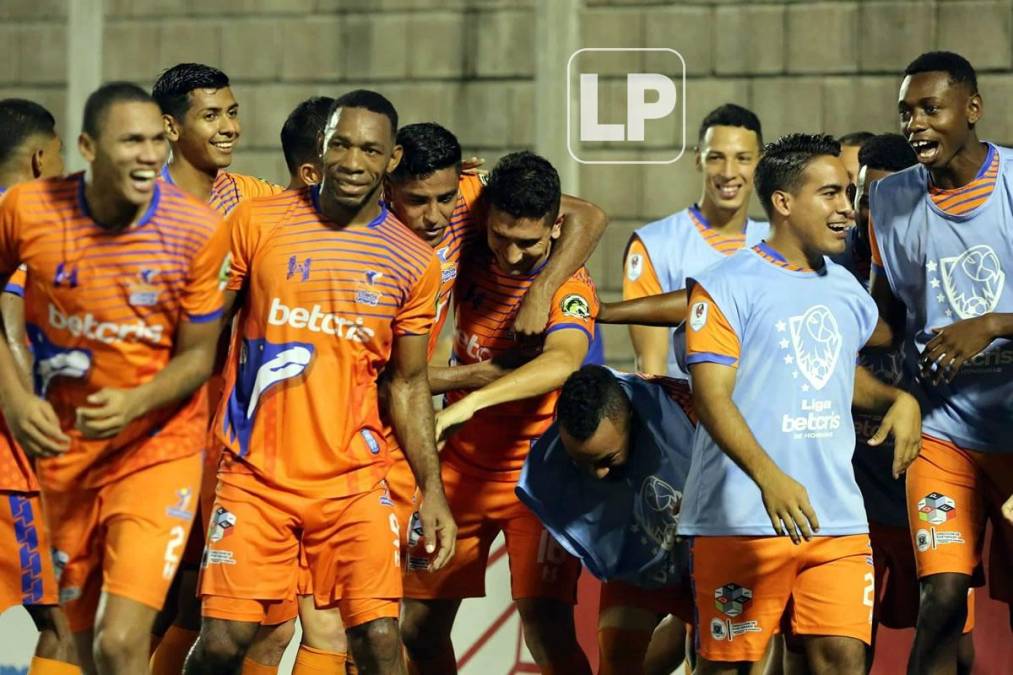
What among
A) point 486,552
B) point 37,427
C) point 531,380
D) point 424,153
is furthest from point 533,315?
point 37,427

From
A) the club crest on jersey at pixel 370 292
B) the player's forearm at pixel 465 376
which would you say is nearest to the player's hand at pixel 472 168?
the player's forearm at pixel 465 376

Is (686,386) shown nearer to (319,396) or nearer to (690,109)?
(319,396)

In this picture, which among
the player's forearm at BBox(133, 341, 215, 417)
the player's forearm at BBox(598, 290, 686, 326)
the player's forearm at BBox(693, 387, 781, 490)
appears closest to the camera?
the player's forearm at BBox(133, 341, 215, 417)

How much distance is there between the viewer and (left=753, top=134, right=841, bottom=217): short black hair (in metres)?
5.53

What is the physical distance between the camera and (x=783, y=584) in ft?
17.7

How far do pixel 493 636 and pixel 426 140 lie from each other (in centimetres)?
253

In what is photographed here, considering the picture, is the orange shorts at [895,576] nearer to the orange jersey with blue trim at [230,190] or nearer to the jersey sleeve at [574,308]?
the jersey sleeve at [574,308]

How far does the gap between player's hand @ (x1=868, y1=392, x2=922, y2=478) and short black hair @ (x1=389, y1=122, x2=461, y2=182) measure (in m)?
1.72

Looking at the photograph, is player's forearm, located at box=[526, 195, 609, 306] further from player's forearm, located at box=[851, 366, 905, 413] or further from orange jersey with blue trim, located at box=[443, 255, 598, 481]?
player's forearm, located at box=[851, 366, 905, 413]

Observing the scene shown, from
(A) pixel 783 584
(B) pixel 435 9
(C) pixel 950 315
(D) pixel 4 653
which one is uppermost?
(B) pixel 435 9

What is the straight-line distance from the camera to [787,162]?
555 centimetres

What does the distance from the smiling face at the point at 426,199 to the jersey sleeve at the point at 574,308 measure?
21.4 inches

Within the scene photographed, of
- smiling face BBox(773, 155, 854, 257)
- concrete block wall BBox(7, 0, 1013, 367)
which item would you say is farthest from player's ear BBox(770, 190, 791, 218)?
concrete block wall BBox(7, 0, 1013, 367)

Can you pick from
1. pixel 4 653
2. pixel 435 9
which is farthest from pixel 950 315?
pixel 435 9
